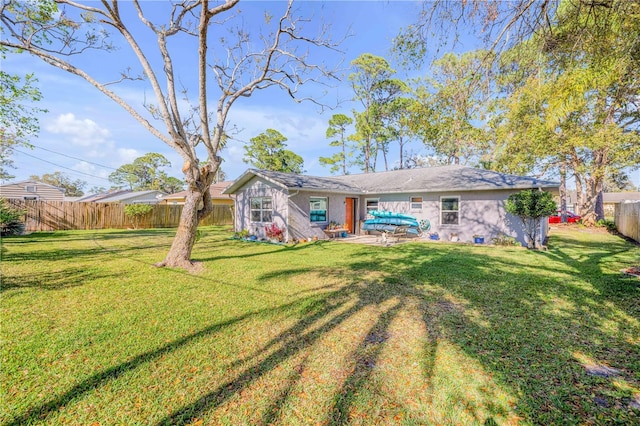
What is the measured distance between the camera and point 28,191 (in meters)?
25.4

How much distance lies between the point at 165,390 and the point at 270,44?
9.23 meters

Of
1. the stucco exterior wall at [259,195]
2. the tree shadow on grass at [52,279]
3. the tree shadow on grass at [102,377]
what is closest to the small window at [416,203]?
the stucco exterior wall at [259,195]

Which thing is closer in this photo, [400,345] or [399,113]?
[400,345]

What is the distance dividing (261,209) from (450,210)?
893cm

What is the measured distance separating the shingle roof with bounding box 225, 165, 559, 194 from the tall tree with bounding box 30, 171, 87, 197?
5724 cm

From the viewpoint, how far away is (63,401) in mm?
2328

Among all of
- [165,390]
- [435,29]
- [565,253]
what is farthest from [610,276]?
[165,390]

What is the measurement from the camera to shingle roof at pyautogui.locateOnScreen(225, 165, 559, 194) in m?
11.0

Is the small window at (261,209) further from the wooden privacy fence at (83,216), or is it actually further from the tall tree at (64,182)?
the tall tree at (64,182)

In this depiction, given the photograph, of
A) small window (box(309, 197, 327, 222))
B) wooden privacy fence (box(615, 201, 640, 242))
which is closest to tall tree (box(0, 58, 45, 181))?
small window (box(309, 197, 327, 222))

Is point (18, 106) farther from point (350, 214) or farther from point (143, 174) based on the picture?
point (143, 174)

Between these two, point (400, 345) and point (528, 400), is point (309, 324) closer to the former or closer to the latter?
point (400, 345)

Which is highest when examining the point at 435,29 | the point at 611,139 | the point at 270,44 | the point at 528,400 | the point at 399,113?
the point at 399,113

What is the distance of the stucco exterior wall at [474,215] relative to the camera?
1118 cm
